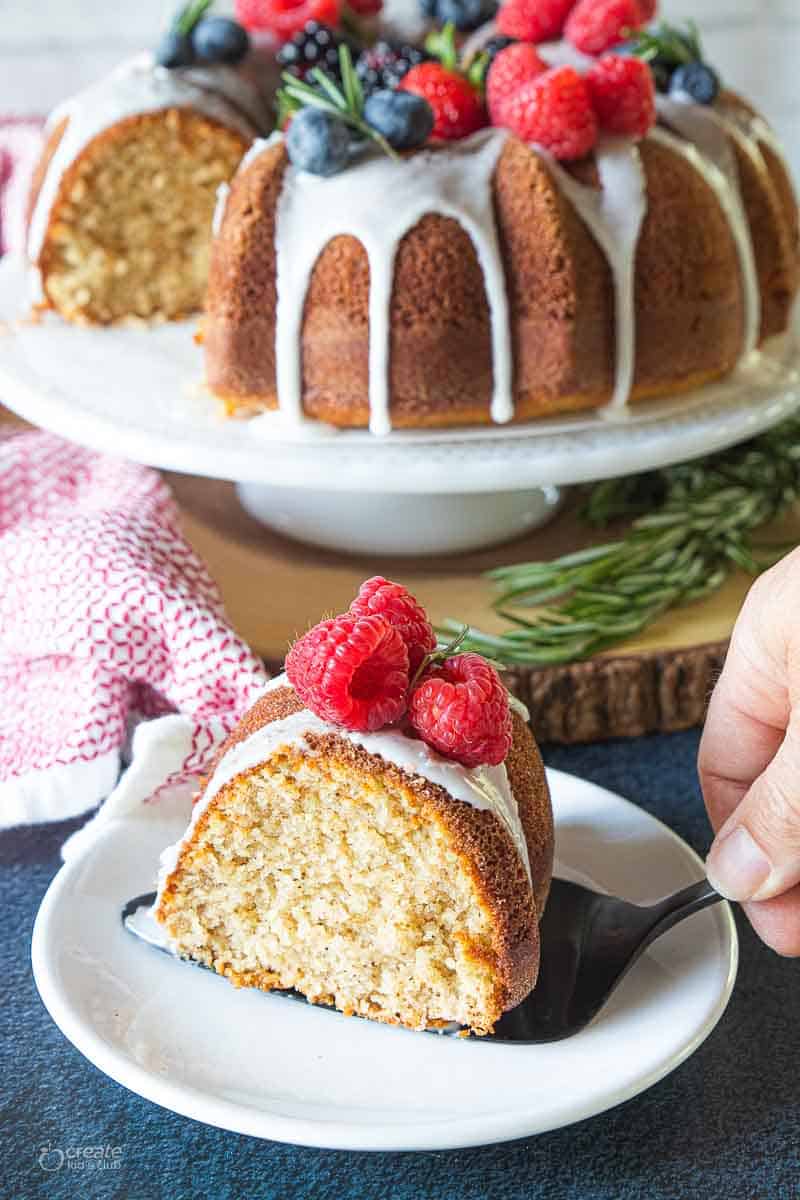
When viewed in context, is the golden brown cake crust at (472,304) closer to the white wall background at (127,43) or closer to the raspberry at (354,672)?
the raspberry at (354,672)

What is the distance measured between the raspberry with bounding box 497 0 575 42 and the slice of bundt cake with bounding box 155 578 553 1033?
1.27 meters

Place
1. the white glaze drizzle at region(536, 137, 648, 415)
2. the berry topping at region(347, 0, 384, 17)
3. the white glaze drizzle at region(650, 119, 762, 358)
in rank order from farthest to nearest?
1. the berry topping at region(347, 0, 384, 17)
2. the white glaze drizzle at region(650, 119, 762, 358)
3. the white glaze drizzle at region(536, 137, 648, 415)

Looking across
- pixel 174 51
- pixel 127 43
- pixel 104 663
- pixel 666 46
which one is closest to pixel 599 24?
pixel 666 46

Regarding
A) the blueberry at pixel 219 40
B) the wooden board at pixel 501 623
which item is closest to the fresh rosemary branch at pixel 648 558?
the wooden board at pixel 501 623

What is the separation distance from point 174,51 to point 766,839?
5.46 feet

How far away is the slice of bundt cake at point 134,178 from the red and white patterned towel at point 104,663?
66 centimetres

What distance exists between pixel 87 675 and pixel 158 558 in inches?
7.4

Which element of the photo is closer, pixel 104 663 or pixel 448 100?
pixel 104 663

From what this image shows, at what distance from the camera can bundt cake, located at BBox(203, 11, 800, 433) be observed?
191 centimetres

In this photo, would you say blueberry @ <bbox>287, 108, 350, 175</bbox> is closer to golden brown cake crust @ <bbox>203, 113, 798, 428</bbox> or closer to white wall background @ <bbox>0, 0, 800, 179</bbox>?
golden brown cake crust @ <bbox>203, 113, 798, 428</bbox>

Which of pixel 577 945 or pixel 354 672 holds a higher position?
pixel 354 672

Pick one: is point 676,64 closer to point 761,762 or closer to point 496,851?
point 761,762

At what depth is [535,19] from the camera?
2.26m

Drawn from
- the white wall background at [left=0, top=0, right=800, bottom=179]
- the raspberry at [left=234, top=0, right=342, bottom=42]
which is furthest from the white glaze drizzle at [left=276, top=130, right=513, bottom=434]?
the white wall background at [left=0, top=0, right=800, bottom=179]
